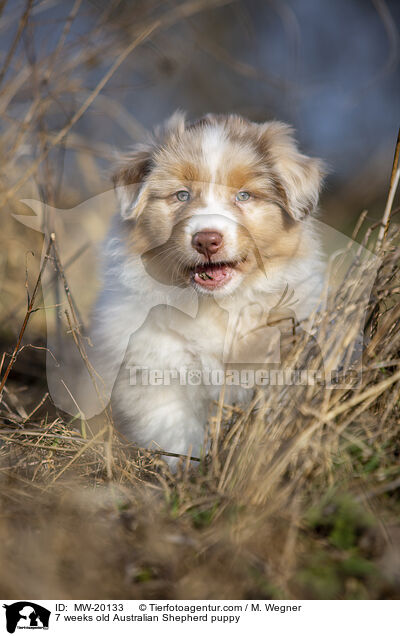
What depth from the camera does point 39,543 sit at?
4.09ft

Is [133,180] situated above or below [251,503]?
above

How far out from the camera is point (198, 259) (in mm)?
1987

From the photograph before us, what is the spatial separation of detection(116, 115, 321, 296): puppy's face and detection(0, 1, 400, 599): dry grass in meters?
0.43

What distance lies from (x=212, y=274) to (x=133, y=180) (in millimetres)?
570

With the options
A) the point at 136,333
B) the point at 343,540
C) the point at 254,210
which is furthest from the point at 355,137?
the point at 343,540

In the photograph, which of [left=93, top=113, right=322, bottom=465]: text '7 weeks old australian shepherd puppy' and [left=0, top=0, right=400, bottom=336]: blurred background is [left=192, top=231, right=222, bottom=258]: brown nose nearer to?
[left=93, top=113, right=322, bottom=465]: text '7 weeks old australian shepherd puppy'

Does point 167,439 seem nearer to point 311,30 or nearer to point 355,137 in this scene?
point 355,137

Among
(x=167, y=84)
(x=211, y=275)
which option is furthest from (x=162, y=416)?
(x=167, y=84)

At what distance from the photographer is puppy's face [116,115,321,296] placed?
202cm
